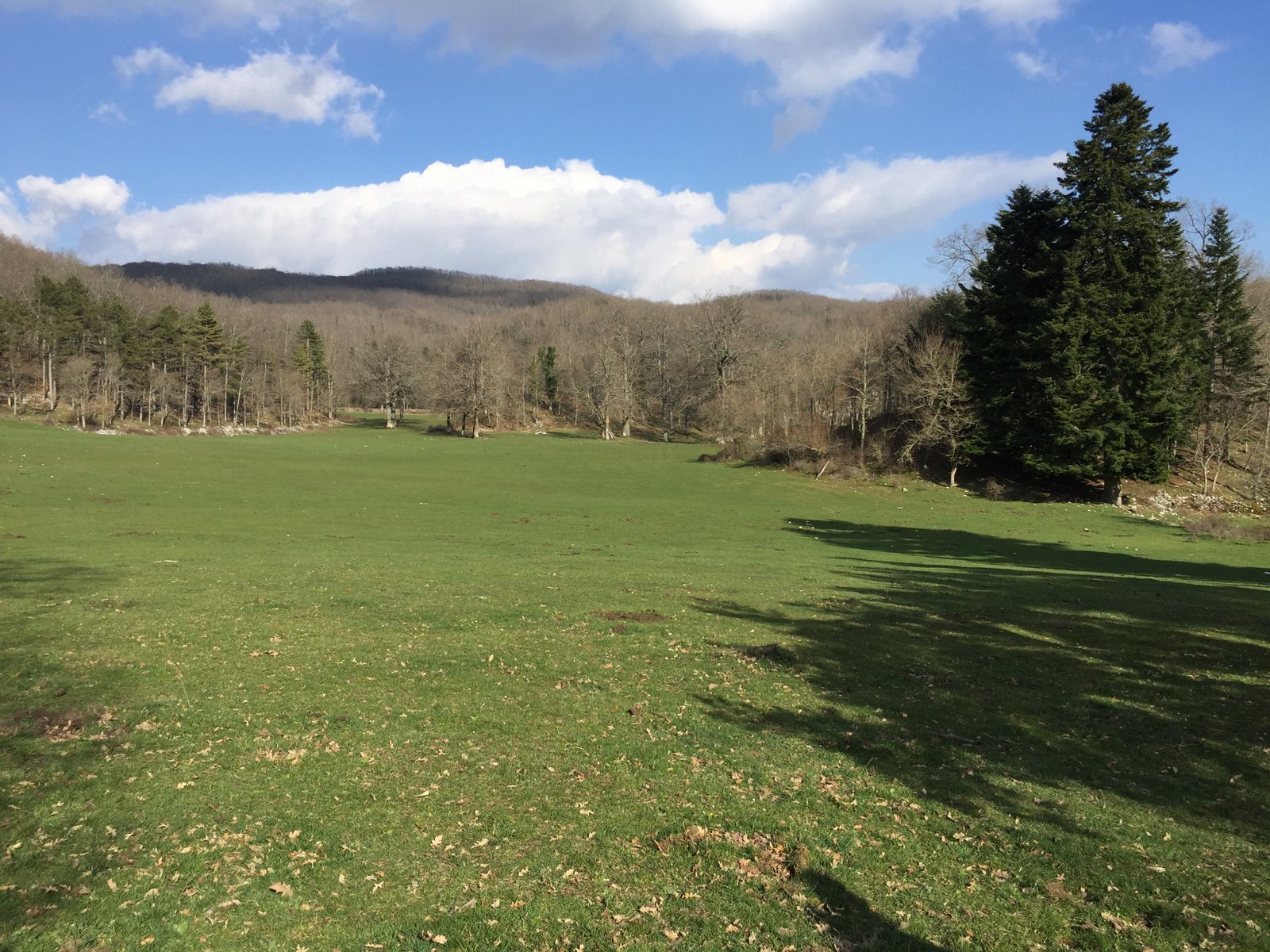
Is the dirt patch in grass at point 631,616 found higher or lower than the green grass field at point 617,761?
lower

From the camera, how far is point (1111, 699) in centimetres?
1180

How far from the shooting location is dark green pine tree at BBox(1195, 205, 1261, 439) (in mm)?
58938

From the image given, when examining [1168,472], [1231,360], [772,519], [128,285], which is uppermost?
[128,285]

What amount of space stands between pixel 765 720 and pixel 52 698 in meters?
10.2

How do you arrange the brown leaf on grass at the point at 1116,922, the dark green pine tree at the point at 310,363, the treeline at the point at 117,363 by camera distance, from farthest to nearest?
the dark green pine tree at the point at 310,363 < the treeline at the point at 117,363 < the brown leaf on grass at the point at 1116,922

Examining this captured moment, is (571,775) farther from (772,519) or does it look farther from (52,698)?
(772,519)

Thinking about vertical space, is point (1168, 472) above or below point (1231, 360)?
below

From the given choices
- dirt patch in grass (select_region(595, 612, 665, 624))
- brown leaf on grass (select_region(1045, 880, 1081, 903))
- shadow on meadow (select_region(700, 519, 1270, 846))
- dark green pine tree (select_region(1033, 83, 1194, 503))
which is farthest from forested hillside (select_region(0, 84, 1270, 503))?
brown leaf on grass (select_region(1045, 880, 1081, 903))

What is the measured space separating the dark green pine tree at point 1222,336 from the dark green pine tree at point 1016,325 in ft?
43.2

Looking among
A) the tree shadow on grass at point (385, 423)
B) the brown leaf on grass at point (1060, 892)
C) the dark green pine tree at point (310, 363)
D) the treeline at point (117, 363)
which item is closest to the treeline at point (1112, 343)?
the brown leaf on grass at point (1060, 892)

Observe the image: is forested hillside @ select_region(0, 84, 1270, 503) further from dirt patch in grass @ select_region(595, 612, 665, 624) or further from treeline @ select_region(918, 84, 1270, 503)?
dirt patch in grass @ select_region(595, 612, 665, 624)

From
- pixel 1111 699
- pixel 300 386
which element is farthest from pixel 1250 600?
pixel 300 386

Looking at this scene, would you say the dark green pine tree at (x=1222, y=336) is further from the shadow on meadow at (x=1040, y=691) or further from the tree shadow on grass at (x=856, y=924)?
the tree shadow on grass at (x=856, y=924)

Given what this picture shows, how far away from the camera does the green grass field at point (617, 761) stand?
617 cm
